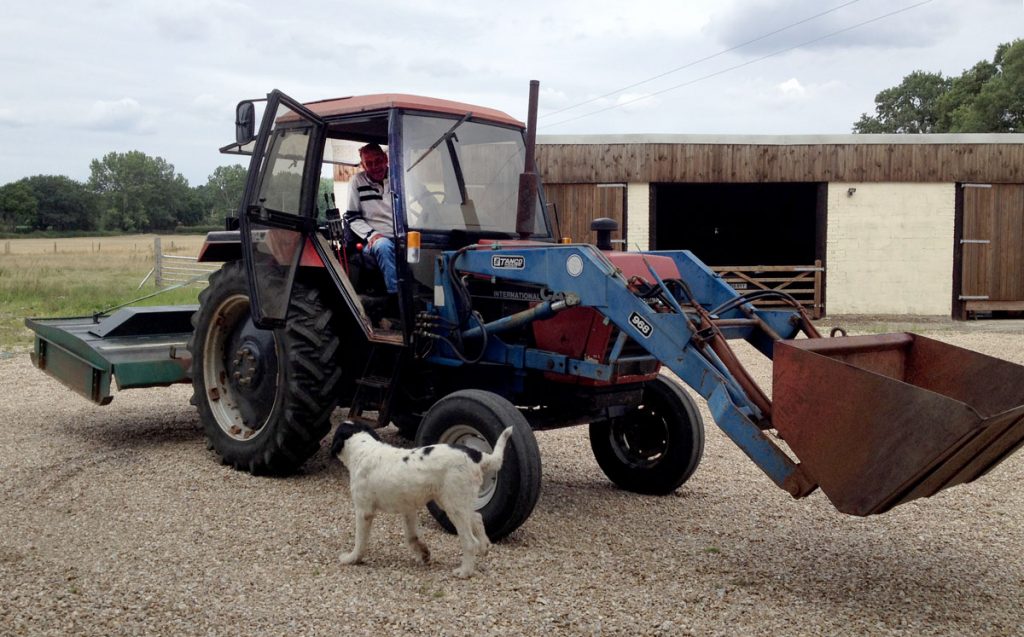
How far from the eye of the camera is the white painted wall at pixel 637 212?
17.6 meters

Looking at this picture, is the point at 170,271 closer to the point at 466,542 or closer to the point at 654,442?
the point at 654,442

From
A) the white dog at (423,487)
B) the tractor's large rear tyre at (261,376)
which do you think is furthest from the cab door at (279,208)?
the white dog at (423,487)

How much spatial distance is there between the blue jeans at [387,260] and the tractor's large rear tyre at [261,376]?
0.47 metres

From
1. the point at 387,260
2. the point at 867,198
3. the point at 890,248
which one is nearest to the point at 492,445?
the point at 387,260

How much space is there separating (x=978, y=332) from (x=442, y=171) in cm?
1237

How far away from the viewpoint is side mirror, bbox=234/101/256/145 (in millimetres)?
5500

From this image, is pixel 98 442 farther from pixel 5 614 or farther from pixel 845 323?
pixel 845 323

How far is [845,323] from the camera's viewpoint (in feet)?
54.5

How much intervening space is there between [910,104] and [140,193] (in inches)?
2142

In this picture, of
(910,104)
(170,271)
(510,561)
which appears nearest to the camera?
(510,561)

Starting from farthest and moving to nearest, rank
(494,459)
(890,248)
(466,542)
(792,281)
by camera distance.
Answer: (890,248)
(792,281)
(494,459)
(466,542)

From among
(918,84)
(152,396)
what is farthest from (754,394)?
(918,84)

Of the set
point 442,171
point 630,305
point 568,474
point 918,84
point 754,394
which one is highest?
point 918,84

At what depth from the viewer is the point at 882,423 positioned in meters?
3.76
